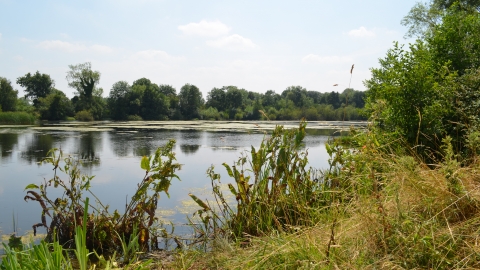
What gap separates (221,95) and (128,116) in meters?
18.6

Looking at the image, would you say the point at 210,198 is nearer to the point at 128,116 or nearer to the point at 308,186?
the point at 308,186

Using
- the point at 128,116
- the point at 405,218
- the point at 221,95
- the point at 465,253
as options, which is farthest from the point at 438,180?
the point at 221,95

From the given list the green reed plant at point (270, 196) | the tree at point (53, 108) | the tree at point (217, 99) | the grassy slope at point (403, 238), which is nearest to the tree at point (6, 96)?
the tree at point (53, 108)

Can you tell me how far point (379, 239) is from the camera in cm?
232

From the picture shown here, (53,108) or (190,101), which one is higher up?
(190,101)

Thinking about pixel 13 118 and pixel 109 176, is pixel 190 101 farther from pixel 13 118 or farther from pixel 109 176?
pixel 109 176

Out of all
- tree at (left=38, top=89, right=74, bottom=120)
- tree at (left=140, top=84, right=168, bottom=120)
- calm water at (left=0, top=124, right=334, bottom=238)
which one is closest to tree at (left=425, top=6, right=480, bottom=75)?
calm water at (left=0, top=124, right=334, bottom=238)

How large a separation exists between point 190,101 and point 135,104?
31.4 ft

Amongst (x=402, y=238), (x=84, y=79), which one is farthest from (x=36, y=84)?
(x=402, y=238)

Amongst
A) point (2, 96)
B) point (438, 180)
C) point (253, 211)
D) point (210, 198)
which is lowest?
point (210, 198)

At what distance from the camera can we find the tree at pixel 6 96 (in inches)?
1853

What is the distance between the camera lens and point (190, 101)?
60281 millimetres

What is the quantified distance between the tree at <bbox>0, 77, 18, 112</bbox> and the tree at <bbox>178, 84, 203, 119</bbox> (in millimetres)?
22189

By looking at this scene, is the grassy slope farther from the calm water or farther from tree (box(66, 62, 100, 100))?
tree (box(66, 62, 100, 100))
